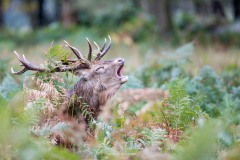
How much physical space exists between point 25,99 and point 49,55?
569mm

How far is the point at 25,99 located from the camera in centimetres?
Result: 557

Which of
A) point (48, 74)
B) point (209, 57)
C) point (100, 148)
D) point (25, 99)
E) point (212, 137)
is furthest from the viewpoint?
point (209, 57)

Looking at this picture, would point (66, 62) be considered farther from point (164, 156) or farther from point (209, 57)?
point (209, 57)

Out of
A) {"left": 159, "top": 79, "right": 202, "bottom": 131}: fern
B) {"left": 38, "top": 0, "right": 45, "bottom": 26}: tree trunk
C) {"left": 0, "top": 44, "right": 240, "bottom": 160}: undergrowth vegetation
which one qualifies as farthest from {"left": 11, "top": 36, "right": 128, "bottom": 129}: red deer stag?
{"left": 38, "top": 0, "right": 45, "bottom": 26}: tree trunk

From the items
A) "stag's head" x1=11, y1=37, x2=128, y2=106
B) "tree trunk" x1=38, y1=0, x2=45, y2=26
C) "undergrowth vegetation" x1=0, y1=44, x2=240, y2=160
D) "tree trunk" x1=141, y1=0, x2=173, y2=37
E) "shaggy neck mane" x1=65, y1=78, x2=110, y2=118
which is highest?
"tree trunk" x1=38, y1=0, x2=45, y2=26

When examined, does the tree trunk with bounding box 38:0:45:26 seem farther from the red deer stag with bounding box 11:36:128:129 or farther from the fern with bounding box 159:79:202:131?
the fern with bounding box 159:79:202:131

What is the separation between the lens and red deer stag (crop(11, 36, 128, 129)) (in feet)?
19.6

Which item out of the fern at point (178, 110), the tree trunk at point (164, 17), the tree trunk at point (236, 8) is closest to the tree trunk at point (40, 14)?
the tree trunk at point (236, 8)

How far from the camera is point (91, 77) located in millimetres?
6102

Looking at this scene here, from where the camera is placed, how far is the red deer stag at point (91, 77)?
596cm

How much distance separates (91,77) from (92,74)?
32 mm

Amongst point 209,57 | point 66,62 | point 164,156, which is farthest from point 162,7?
point 164,156

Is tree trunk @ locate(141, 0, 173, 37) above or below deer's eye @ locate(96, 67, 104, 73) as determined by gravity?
above

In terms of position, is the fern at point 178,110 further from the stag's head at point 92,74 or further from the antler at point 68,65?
the antler at point 68,65
